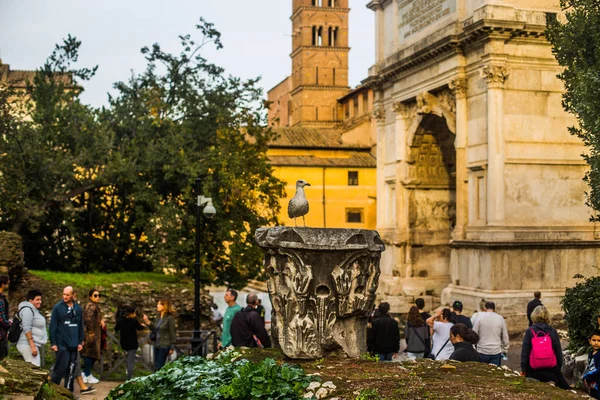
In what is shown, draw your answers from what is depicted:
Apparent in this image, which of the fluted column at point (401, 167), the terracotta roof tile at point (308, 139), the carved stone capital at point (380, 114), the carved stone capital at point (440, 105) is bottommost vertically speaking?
the fluted column at point (401, 167)

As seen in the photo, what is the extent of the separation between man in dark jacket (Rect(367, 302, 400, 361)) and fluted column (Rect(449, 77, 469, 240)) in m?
10.0

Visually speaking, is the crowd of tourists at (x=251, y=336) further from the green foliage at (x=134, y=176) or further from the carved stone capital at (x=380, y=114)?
the carved stone capital at (x=380, y=114)

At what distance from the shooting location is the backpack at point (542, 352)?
28.4 feet

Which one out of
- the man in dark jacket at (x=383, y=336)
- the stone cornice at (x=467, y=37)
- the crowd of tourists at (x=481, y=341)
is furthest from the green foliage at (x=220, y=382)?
the stone cornice at (x=467, y=37)

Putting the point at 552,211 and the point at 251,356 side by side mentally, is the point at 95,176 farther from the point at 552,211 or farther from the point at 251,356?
the point at 251,356

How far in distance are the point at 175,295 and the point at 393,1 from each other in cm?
1186

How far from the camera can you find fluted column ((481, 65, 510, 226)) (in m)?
20.2

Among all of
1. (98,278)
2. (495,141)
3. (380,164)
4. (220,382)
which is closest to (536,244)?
(495,141)

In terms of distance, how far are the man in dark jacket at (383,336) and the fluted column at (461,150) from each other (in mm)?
10035

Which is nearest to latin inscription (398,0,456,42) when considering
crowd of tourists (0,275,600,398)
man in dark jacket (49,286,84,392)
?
crowd of tourists (0,275,600,398)

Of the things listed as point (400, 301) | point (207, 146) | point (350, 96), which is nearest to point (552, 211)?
point (400, 301)

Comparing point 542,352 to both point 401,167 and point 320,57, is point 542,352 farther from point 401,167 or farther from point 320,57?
point 320,57

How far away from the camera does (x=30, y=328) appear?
10516 mm

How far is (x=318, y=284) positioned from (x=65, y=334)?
415cm
